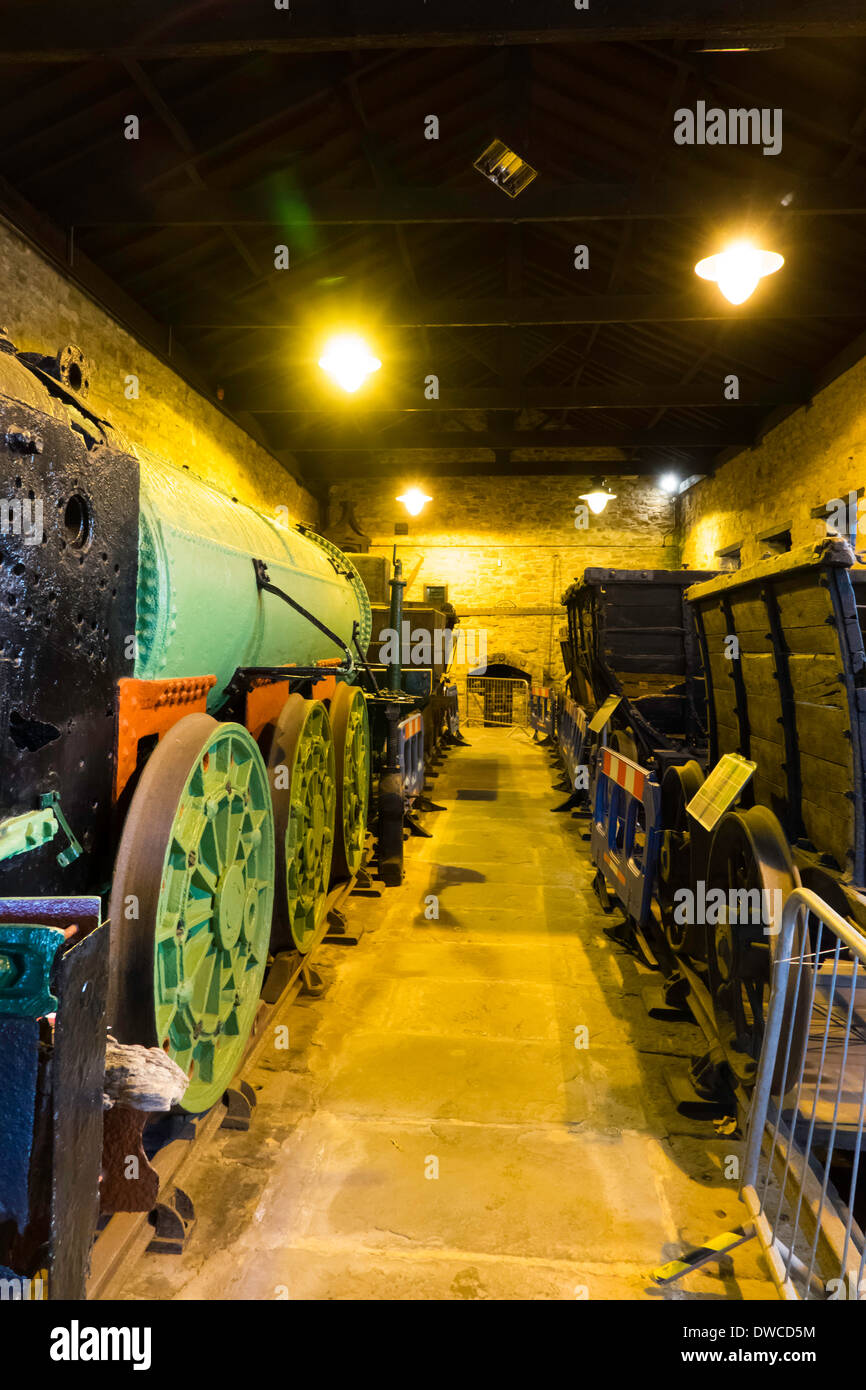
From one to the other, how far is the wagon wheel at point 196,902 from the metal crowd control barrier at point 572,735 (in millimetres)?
5547

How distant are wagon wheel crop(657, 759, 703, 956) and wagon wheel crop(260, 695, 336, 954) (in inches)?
72.3

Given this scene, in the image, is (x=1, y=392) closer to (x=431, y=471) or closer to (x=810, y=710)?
(x=810, y=710)

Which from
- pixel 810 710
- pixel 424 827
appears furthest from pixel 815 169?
pixel 424 827

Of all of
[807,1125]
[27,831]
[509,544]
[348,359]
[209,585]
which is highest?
[509,544]

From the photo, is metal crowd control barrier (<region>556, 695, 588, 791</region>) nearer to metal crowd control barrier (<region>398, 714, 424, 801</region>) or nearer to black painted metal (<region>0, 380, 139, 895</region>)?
metal crowd control barrier (<region>398, 714, 424, 801</region>)

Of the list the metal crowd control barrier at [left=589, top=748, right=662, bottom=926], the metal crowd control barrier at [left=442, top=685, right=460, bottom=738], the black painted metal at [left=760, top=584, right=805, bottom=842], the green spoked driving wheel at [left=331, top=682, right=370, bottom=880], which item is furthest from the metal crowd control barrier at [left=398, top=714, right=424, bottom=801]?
the metal crowd control barrier at [left=442, top=685, right=460, bottom=738]

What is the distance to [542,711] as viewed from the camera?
591 inches

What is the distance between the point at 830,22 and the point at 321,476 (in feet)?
39.2

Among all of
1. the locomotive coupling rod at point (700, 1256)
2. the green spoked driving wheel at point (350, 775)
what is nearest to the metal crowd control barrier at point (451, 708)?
the green spoked driving wheel at point (350, 775)

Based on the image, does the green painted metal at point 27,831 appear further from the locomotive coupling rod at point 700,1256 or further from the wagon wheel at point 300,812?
the locomotive coupling rod at point 700,1256

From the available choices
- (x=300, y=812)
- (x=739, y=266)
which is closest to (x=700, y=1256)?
(x=300, y=812)

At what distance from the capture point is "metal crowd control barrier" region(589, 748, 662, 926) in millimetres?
3781

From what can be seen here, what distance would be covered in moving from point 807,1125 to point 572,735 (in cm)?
720

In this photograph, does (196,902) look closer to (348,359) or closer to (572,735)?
(348,359)
